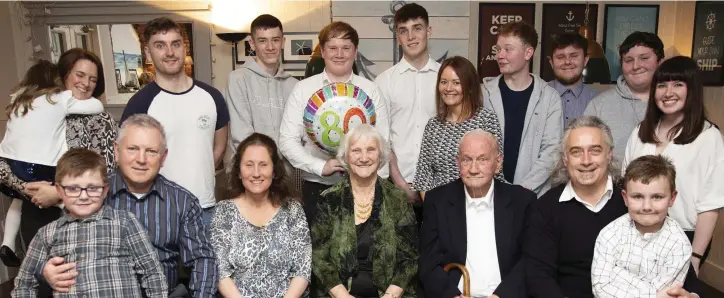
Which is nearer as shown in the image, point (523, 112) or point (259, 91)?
point (523, 112)

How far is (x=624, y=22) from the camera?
522cm

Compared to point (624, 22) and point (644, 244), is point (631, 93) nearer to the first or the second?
point (644, 244)

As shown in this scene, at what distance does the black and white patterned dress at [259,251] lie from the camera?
2316 mm

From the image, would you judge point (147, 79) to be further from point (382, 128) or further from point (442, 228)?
point (442, 228)

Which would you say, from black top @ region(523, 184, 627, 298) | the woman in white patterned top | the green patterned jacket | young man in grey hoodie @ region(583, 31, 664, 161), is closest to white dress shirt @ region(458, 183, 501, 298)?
black top @ region(523, 184, 627, 298)

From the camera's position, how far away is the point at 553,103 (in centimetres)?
286

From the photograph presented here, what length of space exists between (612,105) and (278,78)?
190 centimetres

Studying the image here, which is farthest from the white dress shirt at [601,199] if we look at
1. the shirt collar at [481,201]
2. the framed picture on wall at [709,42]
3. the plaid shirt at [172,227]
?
the framed picture on wall at [709,42]

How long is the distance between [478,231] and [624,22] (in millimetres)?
3899

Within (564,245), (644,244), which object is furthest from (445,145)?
(644,244)

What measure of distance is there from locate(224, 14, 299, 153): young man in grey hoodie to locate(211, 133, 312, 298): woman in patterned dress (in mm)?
690

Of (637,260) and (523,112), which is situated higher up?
(523,112)

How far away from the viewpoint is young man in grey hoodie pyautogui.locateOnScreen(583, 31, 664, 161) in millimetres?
2848

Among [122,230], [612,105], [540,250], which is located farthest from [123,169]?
[612,105]
